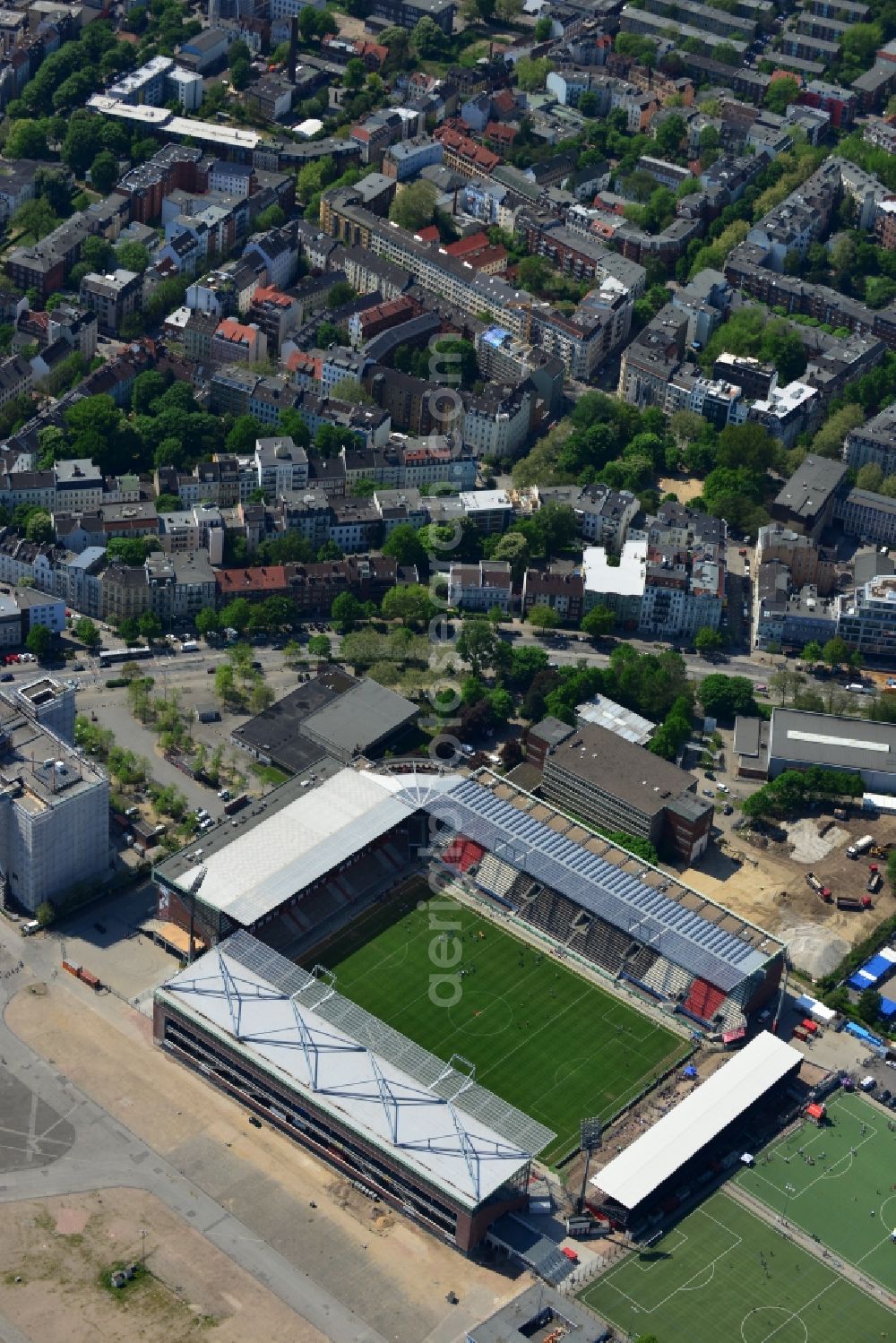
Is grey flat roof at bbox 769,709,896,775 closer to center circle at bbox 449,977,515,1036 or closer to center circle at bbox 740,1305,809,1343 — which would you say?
center circle at bbox 449,977,515,1036

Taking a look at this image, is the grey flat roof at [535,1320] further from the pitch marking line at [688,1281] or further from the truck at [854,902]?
the truck at [854,902]

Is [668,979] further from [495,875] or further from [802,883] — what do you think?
[802,883]

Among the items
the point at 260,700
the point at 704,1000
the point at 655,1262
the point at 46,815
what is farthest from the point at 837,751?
the point at 46,815

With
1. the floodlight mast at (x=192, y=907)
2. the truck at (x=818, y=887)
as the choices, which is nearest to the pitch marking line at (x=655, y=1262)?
→ the truck at (x=818, y=887)

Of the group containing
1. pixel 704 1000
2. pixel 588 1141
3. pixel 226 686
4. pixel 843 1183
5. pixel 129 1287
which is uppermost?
pixel 226 686

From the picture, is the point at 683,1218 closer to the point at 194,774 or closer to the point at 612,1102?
the point at 612,1102

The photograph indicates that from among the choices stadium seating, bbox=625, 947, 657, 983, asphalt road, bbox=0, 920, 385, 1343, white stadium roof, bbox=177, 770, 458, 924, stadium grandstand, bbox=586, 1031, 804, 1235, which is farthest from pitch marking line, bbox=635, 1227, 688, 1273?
white stadium roof, bbox=177, 770, 458, 924
